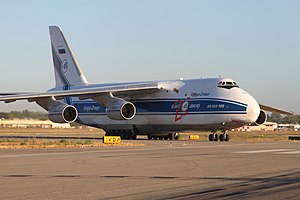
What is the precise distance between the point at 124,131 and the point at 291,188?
37.8m

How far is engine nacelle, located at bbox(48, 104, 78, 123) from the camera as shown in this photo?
4537 cm

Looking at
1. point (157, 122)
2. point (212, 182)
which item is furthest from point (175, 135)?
point (212, 182)

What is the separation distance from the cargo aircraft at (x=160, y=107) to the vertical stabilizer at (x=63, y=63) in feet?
13.8

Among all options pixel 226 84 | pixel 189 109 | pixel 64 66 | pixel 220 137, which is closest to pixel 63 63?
pixel 64 66

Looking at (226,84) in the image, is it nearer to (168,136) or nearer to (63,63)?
(168,136)

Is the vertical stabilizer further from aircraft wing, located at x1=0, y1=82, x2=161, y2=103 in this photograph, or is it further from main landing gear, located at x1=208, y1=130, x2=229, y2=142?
main landing gear, located at x1=208, y1=130, x2=229, y2=142

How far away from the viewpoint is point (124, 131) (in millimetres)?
50094

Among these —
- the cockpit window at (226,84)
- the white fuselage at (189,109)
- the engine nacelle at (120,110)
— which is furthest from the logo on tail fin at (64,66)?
the cockpit window at (226,84)

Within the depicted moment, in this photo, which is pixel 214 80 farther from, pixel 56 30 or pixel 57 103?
pixel 56 30

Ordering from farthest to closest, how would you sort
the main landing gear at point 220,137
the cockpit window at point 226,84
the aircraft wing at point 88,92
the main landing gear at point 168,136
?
the main landing gear at point 168,136, the main landing gear at point 220,137, the cockpit window at point 226,84, the aircraft wing at point 88,92

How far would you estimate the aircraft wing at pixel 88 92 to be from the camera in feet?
145

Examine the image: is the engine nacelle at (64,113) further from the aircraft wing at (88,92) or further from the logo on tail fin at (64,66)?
the logo on tail fin at (64,66)

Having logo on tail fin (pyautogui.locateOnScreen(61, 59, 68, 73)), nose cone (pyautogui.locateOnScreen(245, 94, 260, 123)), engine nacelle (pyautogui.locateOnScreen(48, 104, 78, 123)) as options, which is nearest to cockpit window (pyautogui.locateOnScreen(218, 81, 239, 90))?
nose cone (pyautogui.locateOnScreen(245, 94, 260, 123))

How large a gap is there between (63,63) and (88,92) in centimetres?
1214
